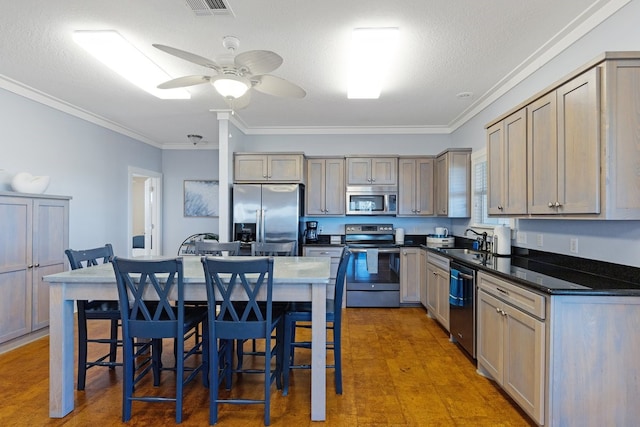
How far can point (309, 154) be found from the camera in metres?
5.47

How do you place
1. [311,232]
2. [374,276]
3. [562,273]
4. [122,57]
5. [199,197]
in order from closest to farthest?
1. [562,273]
2. [122,57]
3. [374,276]
4. [311,232]
5. [199,197]

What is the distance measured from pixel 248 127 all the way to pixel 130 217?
242cm

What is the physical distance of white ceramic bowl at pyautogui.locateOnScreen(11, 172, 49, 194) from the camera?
3.49 meters

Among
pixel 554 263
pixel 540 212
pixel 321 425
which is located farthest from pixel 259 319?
pixel 554 263

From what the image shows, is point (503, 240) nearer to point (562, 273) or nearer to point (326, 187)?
point (562, 273)

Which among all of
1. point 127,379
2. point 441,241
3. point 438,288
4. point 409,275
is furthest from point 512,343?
point 441,241

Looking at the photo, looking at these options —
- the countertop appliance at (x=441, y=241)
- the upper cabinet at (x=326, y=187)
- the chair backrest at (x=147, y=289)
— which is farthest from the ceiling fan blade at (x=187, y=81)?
the countertop appliance at (x=441, y=241)

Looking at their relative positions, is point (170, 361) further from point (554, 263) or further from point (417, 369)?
point (554, 263)

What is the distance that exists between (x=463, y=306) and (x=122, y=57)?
3627mm

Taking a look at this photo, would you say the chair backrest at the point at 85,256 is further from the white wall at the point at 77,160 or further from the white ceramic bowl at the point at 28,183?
the white wall at the point at 77,160

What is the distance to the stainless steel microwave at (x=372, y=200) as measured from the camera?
16.9 feet

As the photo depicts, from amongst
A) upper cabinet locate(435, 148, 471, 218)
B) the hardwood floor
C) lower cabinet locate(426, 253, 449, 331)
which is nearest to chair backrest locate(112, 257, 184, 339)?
the hardwood floor

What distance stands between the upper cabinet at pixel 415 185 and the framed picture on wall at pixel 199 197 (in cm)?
354

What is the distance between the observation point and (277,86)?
2586mm
